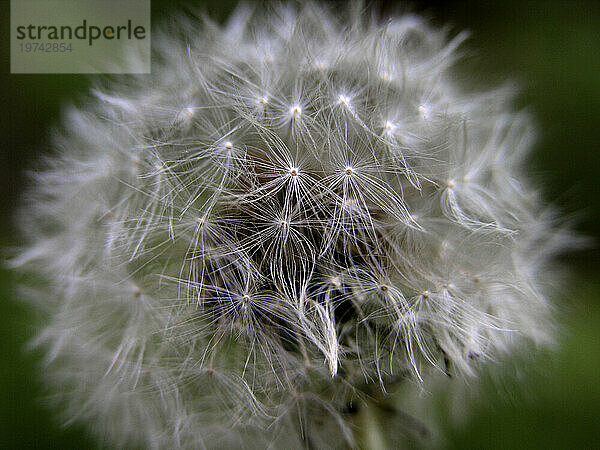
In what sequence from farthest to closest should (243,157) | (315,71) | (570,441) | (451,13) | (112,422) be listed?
(451,13) < (570,441) < (112,422) < (315,71) < (243,157)

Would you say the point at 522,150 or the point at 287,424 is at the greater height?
the point at 522,150

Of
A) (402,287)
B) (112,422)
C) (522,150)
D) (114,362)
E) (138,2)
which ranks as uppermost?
(138,2)

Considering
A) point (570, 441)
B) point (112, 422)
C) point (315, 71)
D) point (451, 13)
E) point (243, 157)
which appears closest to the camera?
point (243, 157)

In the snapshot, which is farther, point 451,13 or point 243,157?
point 451,13

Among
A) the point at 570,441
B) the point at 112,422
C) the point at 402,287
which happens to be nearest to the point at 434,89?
the point at 402,287

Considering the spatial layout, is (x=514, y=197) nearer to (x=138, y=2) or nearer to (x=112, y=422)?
(x=112, y=422)

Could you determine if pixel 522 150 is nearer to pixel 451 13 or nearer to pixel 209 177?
pixel 209 177
